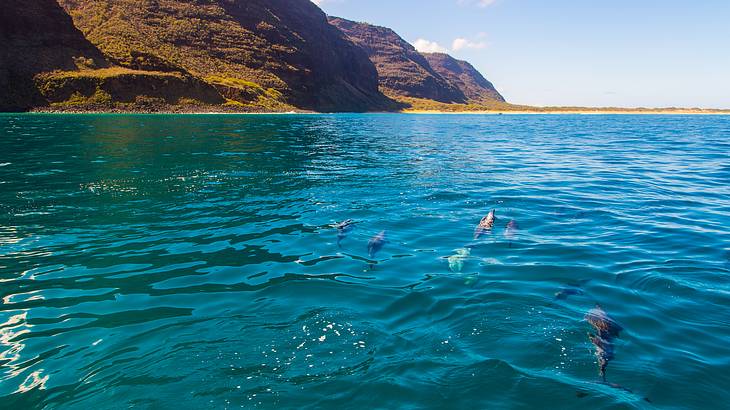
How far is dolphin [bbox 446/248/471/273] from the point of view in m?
8.48

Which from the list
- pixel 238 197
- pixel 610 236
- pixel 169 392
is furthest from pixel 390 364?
pixel 238 197

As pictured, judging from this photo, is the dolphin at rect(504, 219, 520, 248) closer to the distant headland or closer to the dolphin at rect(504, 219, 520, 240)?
the dolphin at rect(504, 219, 520, 240)

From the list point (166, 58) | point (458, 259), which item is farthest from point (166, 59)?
point (458, 259)

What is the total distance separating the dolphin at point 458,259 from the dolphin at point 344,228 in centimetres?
282

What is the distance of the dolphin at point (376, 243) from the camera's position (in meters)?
9.50

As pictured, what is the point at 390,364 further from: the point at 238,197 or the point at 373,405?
the point at 238,197

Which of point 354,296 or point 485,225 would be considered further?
point 485,225

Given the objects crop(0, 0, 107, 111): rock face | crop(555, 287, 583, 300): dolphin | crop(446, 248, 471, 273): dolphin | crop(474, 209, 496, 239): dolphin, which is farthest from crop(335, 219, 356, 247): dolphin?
crop(0, 0, 107, 111): rock face

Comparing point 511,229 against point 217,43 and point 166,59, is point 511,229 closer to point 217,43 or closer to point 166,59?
point 166,59

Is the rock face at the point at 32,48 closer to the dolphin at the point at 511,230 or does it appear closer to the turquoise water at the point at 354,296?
the turquoise water at the point at 354,296

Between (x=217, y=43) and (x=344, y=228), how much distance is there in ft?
480

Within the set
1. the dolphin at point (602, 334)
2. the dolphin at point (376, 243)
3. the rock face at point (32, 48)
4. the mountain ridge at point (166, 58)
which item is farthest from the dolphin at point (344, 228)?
the rock face at point (32, 48)

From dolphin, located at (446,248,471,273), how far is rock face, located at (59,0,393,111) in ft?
375

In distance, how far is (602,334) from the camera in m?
5.81
